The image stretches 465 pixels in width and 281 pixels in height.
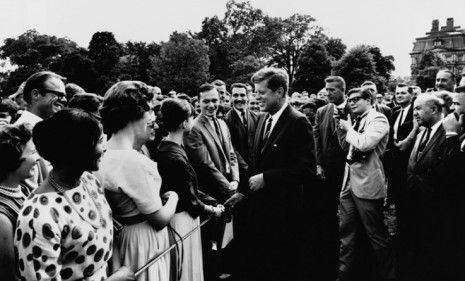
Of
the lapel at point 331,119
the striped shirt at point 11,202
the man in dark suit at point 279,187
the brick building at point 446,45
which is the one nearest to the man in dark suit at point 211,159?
the man in dark suit at point 279,187

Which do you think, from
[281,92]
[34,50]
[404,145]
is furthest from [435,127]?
[34,50]

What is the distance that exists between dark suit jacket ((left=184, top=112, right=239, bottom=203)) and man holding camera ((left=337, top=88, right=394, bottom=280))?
1.58 metres

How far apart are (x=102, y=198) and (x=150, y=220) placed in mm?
575

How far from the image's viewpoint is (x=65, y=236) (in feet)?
6.11

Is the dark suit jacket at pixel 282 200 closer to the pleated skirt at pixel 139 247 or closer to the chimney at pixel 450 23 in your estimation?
the pleated skirt at pixel 139 247

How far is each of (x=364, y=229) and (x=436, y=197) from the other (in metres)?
0.97

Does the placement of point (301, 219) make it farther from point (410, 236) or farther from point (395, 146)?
point (395, 146)

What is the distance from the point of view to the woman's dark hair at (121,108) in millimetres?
2840

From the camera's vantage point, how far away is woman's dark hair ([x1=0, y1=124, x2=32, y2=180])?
7.17ft

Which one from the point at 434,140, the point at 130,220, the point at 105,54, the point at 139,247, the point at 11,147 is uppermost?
the point at 105,54

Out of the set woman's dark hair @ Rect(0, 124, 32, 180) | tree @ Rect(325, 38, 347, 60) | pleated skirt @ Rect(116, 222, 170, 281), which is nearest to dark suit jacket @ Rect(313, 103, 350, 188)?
pleated skirt @ Rect(116, 222, 170, 281)

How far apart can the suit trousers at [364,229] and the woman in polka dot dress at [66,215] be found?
3668 mm

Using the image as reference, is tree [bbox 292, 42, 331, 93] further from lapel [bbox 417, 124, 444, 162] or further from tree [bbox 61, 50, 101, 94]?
lapel [bbox 417, 124, 444, 162]

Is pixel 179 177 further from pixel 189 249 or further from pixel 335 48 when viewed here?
pixel 335 48
